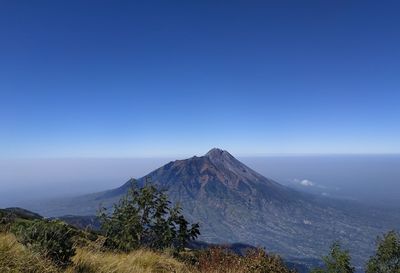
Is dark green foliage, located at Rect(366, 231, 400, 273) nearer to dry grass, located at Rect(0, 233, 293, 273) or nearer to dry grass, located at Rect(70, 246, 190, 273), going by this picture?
dry grass, located at Rect(0, 233, 293, 273)

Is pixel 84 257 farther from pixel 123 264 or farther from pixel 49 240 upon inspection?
pixel 49 240

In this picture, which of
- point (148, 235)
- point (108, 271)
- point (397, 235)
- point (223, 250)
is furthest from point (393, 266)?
point (108, 271)

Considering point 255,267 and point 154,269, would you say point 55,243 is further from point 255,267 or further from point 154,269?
point 255,267

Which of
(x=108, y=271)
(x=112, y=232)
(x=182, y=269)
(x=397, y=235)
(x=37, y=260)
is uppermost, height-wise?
(x=37, y=260)

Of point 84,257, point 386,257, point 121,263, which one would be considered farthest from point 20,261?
point 386,257

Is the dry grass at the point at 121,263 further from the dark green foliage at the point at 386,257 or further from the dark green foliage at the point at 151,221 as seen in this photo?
the dark green foliage at the point at 386,257

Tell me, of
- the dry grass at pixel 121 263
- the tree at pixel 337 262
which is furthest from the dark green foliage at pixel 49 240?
the tree at pixel 337 262
